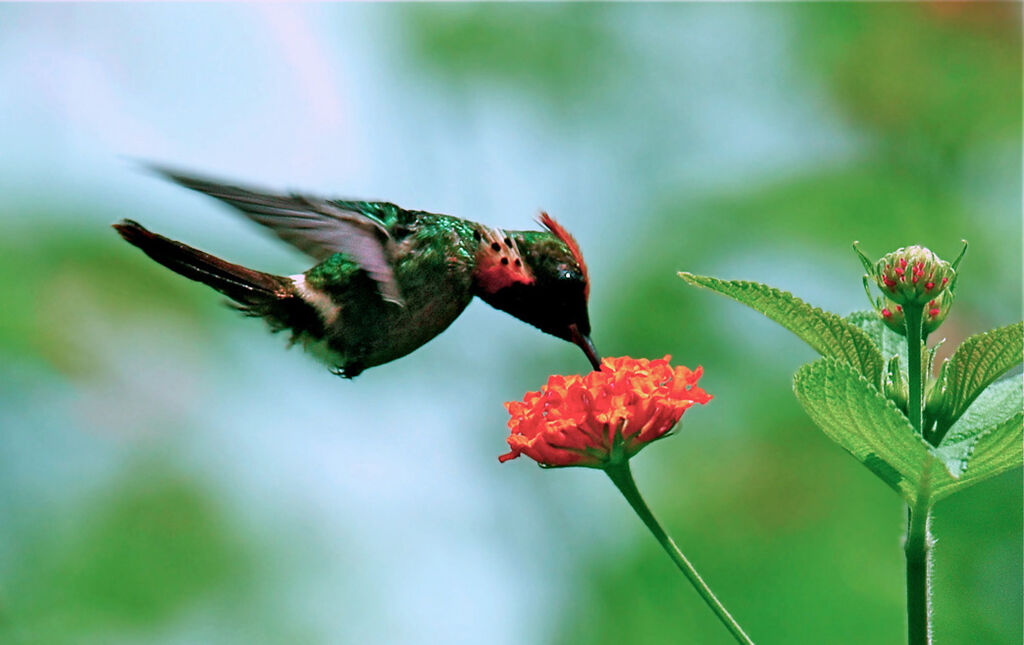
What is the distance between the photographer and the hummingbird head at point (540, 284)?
1711 mm

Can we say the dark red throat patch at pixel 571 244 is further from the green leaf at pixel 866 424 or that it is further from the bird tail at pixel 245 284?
the green leaf at pixel 866 424

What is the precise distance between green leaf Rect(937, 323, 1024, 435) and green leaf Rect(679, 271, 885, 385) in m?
0.07

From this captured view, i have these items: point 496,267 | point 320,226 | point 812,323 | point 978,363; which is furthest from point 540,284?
point 978,363

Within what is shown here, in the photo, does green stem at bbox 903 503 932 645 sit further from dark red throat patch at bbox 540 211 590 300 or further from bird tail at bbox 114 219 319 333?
bird tail at bbox 114 219 319 333

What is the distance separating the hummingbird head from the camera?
171 centimetres

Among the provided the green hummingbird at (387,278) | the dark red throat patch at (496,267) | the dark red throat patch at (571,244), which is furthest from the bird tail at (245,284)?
the dark red throat patch at (571,244)

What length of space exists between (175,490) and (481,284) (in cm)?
185

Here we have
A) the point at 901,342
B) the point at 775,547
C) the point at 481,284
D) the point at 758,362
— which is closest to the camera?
the point at 901,342

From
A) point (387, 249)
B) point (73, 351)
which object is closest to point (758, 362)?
point (387, 249)

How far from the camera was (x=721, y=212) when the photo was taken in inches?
125

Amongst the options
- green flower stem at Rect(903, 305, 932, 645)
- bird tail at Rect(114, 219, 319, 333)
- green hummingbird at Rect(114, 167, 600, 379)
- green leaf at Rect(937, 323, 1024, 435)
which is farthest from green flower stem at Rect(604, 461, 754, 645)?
bird tail at Rect(114, 219, 319, 333)

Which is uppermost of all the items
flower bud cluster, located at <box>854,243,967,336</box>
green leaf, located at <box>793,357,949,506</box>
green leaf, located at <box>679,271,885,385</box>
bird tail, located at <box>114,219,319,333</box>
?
flower bud cluster, located at <box>854,243,967,336</box>

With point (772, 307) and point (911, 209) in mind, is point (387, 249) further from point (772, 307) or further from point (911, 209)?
point (911, 209)

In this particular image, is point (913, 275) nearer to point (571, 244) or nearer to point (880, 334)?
point (880, 334)
